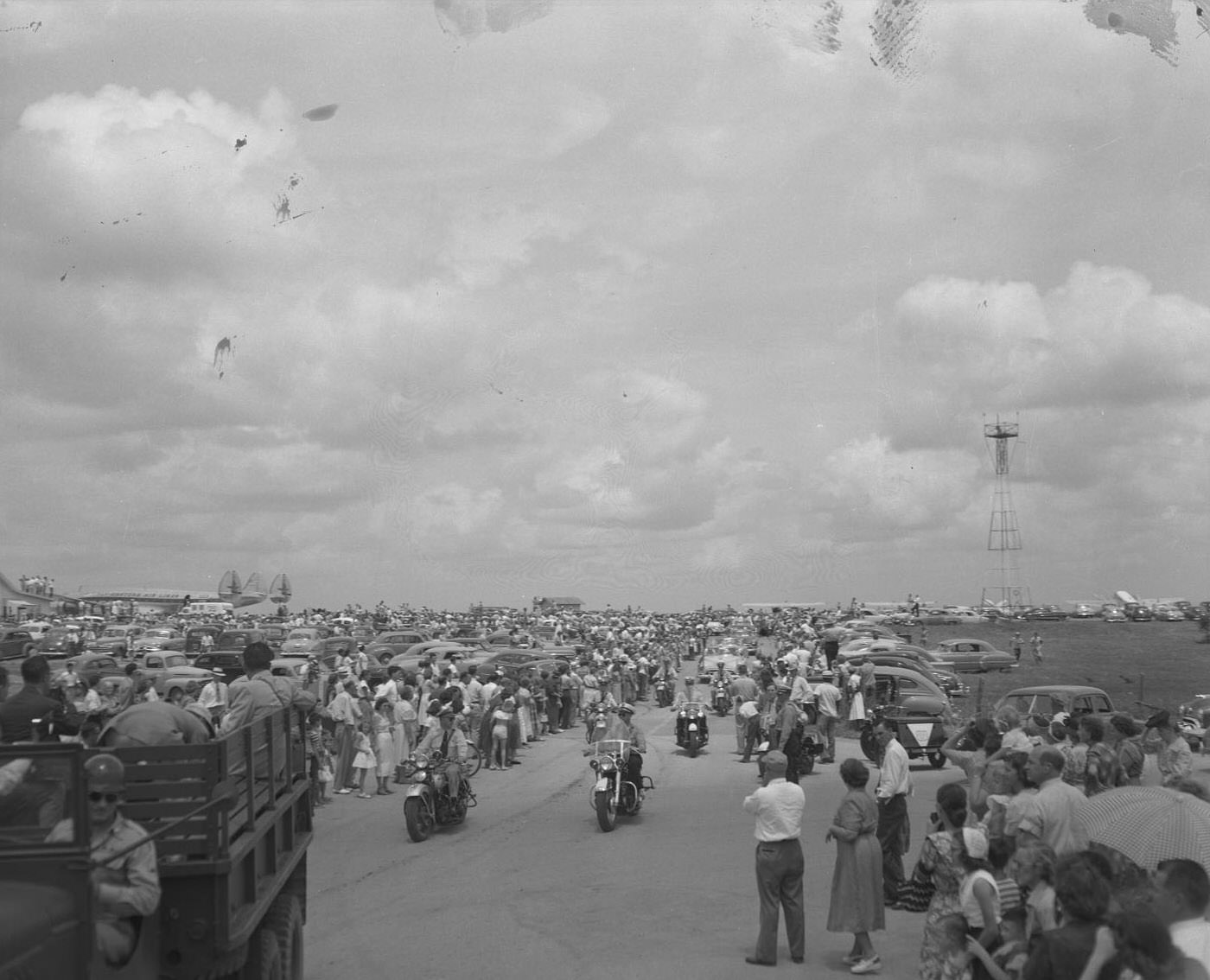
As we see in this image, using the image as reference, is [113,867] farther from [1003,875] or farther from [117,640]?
[117,640]

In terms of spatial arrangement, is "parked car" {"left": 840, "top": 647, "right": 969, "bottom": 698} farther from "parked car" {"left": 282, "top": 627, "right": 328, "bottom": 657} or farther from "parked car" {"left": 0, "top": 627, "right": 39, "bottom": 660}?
"parked car" {"left": 0, "top": 627, "right": 39, "bottom": 660}

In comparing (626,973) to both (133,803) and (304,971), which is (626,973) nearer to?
(304,971)

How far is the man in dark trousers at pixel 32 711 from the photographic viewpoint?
9.41 m

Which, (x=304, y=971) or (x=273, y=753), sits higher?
(x=273, y=753)

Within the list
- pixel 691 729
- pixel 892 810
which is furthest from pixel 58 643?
pixel 892 810

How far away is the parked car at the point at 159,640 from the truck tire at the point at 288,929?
39.6 m

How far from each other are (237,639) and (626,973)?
4077 centimetres

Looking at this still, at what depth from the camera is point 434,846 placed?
15.1m

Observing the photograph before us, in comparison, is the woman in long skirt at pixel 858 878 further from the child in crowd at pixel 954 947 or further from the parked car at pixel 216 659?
the parked car at pixel 216 659

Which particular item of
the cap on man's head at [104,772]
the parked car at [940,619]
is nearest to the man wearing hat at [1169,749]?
the cap on man's head at [104,772]

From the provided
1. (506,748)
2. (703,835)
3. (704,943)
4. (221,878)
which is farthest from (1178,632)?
(221,878)

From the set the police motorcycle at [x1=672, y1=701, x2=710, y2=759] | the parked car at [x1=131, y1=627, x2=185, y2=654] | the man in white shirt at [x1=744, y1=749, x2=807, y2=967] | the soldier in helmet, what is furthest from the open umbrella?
the parked car at [x1=131, y1=627, x2=185, y2=654]

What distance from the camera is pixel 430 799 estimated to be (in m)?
15.7

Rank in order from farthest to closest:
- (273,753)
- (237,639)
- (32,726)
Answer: (237,639)
(32,726)
(273,753)
